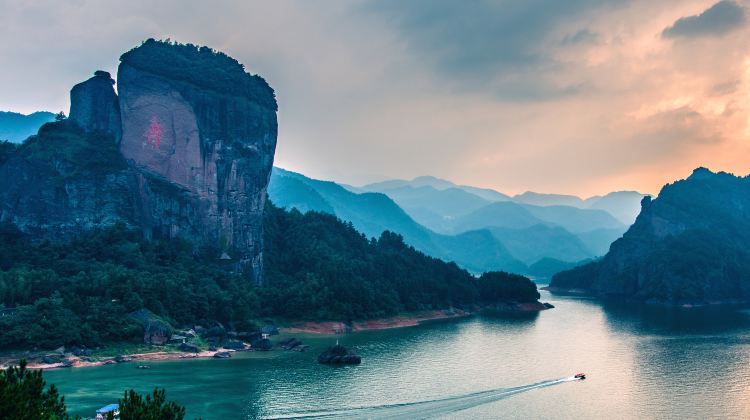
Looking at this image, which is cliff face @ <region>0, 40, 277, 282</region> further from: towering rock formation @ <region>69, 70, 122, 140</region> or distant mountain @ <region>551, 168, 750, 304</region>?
distant mountain @ <region>551, 168, 750, 304</region>

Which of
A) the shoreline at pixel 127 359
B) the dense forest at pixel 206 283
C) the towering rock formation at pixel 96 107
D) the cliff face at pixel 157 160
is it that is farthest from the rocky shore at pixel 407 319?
the towering rock formation at pixel 96 107

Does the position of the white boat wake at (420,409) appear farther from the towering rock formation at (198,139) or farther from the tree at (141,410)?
the towering rock formation at (198,139)

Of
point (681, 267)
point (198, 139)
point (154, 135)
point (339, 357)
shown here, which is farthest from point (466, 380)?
point (681, 267)

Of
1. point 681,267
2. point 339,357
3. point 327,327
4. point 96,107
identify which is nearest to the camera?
point 339,357

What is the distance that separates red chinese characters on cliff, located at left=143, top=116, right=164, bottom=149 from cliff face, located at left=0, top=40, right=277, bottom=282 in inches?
6.5

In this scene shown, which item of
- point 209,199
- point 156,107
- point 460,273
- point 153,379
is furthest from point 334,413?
point 460,273

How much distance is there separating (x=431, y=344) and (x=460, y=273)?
58955 millimetres

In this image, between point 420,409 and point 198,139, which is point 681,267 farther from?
point 420,409

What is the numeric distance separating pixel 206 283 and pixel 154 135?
28.1 meters

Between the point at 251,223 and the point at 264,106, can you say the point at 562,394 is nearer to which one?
the point at 251,223

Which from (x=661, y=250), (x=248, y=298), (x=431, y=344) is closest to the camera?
(x=431, y=344)

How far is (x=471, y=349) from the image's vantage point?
87562mm

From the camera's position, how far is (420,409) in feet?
179

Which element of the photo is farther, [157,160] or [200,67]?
[200,67]
